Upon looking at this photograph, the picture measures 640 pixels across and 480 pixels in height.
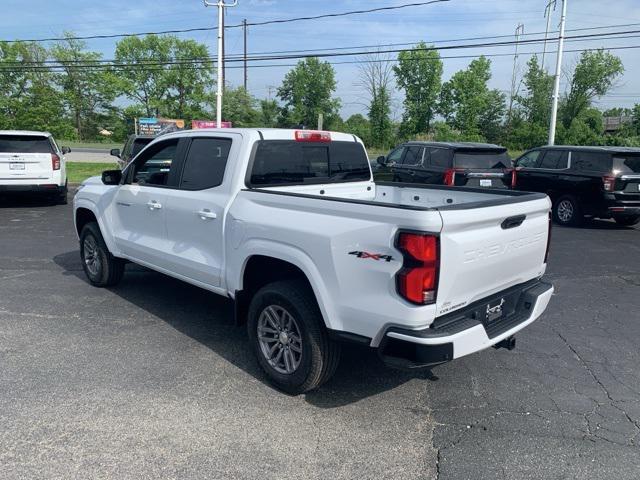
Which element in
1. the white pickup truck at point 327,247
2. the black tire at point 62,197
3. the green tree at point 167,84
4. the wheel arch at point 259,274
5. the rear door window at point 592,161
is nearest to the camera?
the white pickup truck at point 327,247

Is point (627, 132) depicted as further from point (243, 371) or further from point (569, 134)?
point (243, 371)

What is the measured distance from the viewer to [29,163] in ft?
41.9

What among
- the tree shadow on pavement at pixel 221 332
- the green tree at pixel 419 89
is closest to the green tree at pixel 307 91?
the green tree at pixel 419 89

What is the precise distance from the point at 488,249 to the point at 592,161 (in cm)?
978

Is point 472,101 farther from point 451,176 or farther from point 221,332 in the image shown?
point 221,332

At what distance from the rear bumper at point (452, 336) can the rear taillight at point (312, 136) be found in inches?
85.0

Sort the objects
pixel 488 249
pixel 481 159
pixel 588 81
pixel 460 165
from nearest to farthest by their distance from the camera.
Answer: pixel 488 249 → pixel 460 165 → pixel 481 159 → pixel 588 81

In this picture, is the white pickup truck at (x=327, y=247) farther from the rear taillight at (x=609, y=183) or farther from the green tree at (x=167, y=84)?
the green tree at (x=167, y=84)

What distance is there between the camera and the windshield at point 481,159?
11969mm

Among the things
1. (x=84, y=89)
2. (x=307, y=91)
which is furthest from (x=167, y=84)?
(x=307, y=91)

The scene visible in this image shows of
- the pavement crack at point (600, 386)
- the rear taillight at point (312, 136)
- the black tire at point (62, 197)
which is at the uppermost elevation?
the rear taillight at point (312, 136)

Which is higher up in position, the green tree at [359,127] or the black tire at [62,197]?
the green tree at [359,127]

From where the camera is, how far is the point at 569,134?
177 ft

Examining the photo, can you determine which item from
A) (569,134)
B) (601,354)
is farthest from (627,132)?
(601,354)
